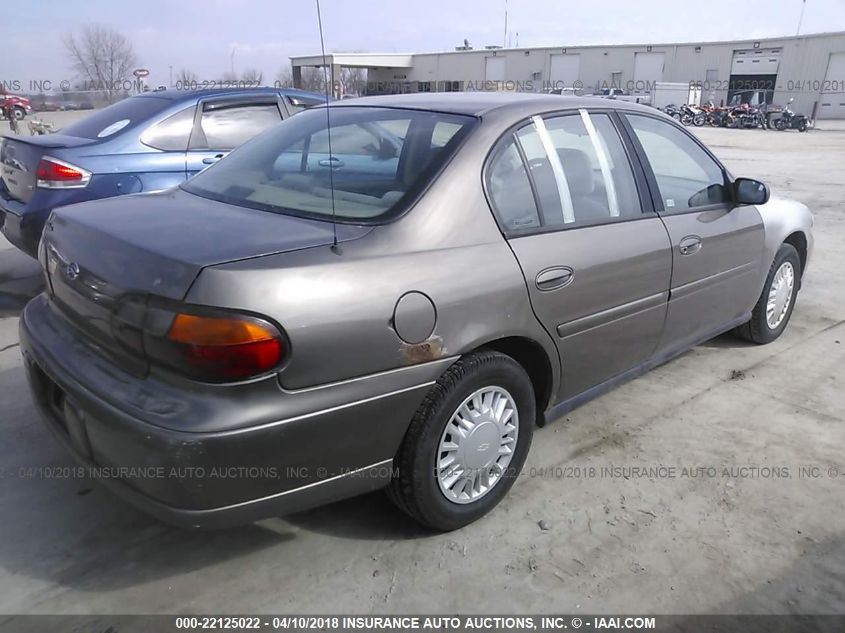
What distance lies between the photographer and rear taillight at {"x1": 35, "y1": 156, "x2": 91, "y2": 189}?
470 cm

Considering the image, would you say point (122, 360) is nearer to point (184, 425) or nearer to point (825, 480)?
point (184, 425)

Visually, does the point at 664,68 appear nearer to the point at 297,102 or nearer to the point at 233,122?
the point at 297,102

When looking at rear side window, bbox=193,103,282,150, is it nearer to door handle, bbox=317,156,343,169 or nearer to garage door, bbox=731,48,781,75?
door handle, bbox=317,156,343,169

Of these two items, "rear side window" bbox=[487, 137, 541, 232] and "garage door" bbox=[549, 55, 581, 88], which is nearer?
"rear side window" bbox=[487, 137, 541, 232]

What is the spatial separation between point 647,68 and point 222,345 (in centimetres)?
5253

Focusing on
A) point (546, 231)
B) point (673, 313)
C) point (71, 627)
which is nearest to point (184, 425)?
point (71, 627)

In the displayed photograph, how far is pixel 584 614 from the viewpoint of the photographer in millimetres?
2252

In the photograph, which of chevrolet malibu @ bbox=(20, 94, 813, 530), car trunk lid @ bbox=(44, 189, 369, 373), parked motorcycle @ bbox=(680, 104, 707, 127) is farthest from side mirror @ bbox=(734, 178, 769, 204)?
parked motorcycle @ bbox=(680, 104, 707, 127)

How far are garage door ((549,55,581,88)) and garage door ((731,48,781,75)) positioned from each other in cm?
1114

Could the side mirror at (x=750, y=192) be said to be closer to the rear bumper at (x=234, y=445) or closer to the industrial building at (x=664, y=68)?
the rear bumper at (x=234, y=445)

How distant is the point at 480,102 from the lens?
2.92 meters

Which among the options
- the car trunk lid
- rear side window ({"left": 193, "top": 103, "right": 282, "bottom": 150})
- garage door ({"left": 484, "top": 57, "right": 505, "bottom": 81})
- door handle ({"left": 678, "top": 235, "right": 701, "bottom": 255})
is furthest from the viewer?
garage door ({"left": 484, "top": 57, "right": 505, "bottom": 81})

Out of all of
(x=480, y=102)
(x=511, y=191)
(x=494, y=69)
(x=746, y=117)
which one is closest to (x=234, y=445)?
(x=511, y=191)

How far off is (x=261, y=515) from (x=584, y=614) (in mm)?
1120
